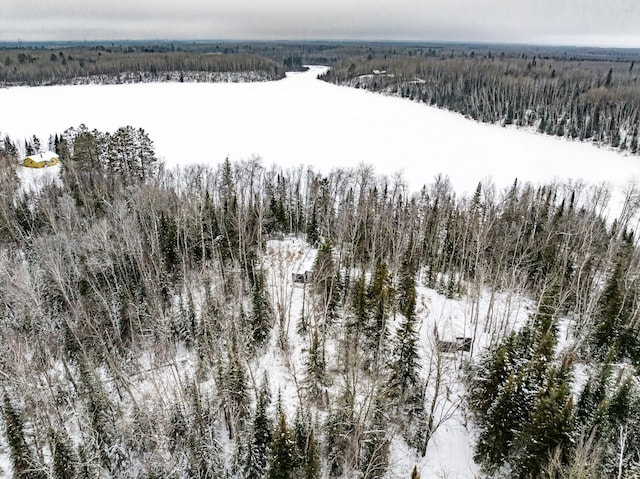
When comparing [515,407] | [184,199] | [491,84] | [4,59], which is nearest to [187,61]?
[4,59]

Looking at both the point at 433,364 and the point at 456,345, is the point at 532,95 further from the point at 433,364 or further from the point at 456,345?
the point at 433,364

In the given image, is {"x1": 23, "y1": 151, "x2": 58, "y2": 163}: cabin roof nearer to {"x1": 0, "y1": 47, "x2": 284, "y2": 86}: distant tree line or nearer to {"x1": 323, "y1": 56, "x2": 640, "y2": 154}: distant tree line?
{"x1": 323, "y1": 56, "x2": 640, "y2": 154}: distant tree line

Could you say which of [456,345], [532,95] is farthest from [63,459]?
[532,95]

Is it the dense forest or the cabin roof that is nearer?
the dense forest

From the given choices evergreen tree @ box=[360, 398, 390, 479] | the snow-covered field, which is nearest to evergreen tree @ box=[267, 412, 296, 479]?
evergreen tree @ box=[360, 398, 390, 479]

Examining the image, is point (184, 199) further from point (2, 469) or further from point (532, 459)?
point (532, 459)

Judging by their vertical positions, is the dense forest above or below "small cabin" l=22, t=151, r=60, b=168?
below

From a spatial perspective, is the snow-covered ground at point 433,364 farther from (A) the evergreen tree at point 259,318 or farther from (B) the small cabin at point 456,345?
(A) the evergreen tree at point 259,318

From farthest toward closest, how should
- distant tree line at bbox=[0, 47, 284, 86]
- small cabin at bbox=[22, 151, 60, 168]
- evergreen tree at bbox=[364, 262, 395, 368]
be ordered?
distant tree line at bbox=[0, 47, 284, 86] → small cabin at bbox=[22, 151, 60, 168] → evergreen tree at bbox=[364, 262, 395, 368]
